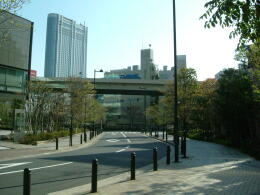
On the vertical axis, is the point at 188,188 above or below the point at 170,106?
below

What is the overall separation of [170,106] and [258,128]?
551 inches

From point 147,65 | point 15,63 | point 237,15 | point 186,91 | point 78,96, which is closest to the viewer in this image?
point 237,15

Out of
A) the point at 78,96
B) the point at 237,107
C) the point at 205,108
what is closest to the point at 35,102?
the point at 78,96

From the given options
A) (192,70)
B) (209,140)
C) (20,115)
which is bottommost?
(209,140)

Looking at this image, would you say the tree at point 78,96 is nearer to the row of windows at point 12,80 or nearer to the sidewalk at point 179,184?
the row of windows at point 12,80

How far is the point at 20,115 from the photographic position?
29.0m

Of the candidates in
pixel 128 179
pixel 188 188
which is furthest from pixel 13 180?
pixel 188 188

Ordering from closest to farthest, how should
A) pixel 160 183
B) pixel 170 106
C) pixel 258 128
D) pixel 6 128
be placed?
pixel 160 183, pixel 258 128, pixel 170 106, pixel 6 128

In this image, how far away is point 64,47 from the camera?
13625cm

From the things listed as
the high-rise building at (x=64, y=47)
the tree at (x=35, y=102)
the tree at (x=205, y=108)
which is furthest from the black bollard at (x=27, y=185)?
the high-rise building at (x=64, y=47)

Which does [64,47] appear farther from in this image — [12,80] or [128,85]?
[12,80]

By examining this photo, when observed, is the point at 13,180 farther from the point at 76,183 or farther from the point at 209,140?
the point at 209,140

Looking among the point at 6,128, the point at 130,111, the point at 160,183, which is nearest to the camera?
the point at 160,183

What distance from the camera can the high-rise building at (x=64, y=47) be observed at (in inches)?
4914
